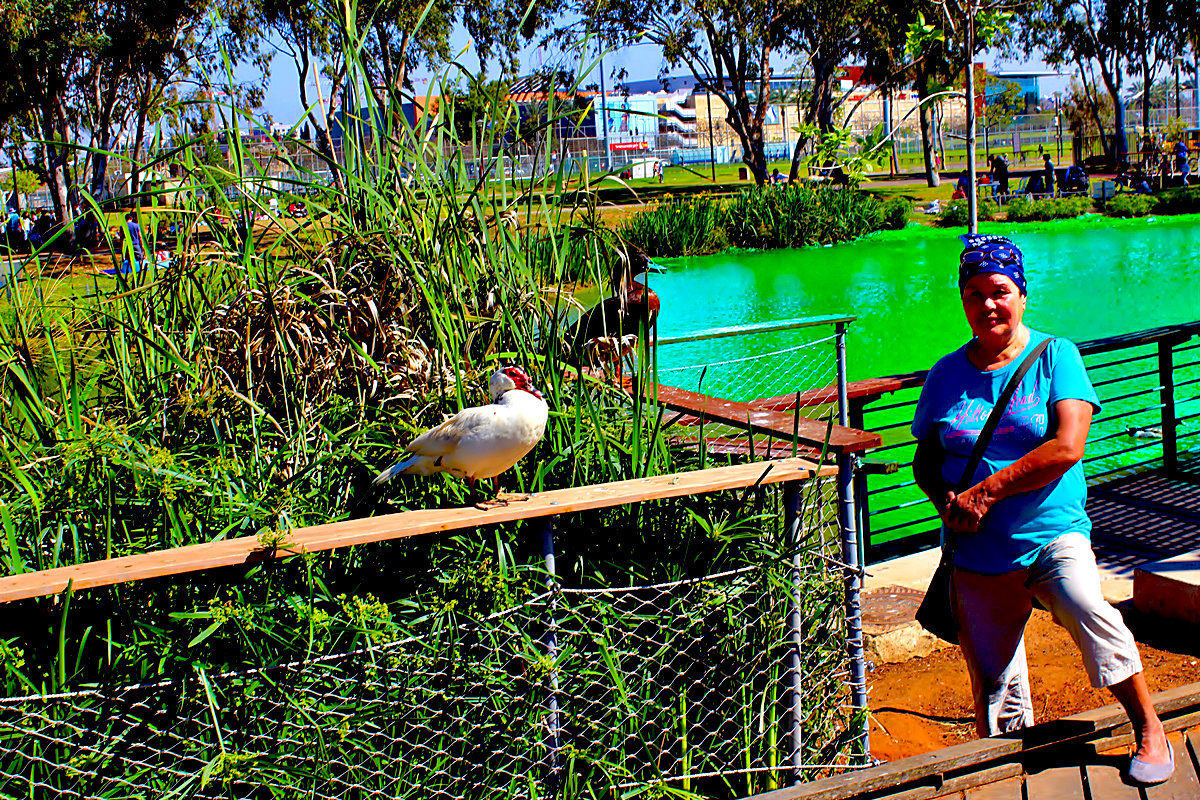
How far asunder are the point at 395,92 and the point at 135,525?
56.5 inches

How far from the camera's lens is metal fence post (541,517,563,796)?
2553 millimetres

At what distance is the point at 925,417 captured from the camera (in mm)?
2852

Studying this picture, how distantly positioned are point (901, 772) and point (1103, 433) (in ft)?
23.1

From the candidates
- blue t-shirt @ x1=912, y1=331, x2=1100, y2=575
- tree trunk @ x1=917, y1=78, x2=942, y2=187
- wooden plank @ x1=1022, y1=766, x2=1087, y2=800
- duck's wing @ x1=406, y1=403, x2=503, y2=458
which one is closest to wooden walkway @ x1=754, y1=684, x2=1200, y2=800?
wooden plank @ x1=1022, y1=766, x2=1087, y2=800

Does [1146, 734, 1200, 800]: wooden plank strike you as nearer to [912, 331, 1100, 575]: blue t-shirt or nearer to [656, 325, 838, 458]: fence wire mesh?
[912, 331, 1100, 575]: blue t-shirt

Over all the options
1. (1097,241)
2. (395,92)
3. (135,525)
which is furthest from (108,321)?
(1097,241)

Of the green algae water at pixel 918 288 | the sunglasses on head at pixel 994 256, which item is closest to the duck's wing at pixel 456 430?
the sunglasses on head at pixel 994 256

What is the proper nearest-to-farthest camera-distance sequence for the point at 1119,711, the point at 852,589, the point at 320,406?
the point at 1119,711, the point at 852,589, the point at 320,406

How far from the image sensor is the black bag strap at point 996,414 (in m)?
2.65

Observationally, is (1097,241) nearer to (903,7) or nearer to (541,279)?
(903,7)

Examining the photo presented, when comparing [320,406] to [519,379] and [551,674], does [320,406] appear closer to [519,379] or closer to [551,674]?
[519,379]

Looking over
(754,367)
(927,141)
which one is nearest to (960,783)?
(754,367)

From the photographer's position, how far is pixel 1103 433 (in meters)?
8.62

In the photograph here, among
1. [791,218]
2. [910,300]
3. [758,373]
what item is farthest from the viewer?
[791,218]
